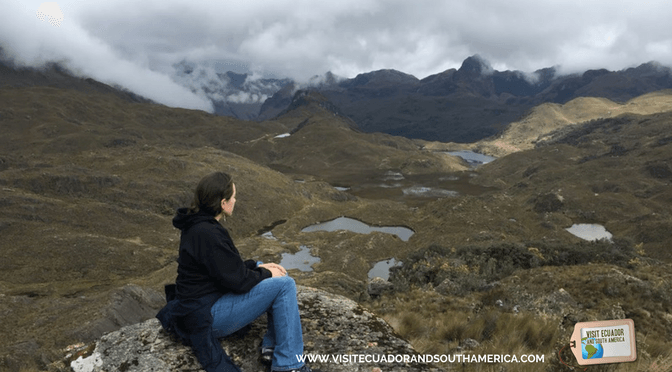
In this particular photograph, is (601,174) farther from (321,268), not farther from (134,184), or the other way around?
(134,184)

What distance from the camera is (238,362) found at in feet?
18.0

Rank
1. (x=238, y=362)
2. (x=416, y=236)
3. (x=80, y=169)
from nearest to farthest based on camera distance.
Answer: (x=238, y=362)
(x=416, y=236)
(x=80, y=169)

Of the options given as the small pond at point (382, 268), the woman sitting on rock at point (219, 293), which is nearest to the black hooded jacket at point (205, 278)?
the woman sitting on rock at point (219, 293)

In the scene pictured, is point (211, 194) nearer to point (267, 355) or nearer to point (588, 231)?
point (267, 355)

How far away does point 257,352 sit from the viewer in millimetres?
5648

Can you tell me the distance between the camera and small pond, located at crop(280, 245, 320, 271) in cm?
5331

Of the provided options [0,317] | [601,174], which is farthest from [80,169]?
[601,174]

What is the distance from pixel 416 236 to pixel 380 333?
203 feet

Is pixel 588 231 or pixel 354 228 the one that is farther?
pixel 354 228

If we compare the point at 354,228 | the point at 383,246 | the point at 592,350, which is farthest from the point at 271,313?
the point at 354,228

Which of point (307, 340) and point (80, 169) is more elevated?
point (80, 169)

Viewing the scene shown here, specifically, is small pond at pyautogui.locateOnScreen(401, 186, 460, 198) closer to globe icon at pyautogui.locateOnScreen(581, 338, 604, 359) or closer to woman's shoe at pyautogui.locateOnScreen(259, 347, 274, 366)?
globe icon at pyautogui.locateOnScreen(581, 338, 604, 359)

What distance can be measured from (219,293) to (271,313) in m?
0.88

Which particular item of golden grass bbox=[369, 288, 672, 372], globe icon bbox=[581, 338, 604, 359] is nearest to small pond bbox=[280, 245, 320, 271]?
golden grass bbox=[369, 288, 672, 372]
